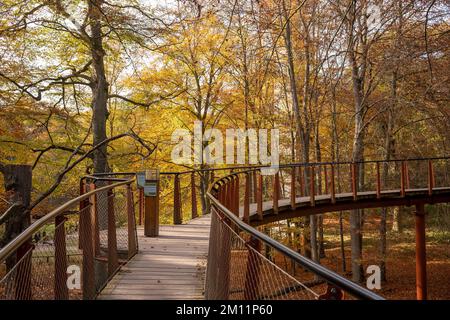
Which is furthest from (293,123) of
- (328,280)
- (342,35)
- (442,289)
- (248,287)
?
(328,280)

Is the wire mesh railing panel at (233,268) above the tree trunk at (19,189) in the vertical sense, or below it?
below

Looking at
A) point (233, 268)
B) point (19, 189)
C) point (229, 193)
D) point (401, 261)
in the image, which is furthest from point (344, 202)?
point (19, 189)

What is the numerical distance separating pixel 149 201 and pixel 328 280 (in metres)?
7.64

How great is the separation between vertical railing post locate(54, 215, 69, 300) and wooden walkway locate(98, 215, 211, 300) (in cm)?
124

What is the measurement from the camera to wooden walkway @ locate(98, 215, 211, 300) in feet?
18.1

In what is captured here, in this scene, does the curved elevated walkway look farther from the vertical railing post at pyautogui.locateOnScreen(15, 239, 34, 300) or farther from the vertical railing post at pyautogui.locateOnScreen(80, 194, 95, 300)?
the vertical railing post at pyautogui.locateOnScreen(15, 239, 34, 300)

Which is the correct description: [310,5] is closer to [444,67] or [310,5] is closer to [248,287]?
[444,67]

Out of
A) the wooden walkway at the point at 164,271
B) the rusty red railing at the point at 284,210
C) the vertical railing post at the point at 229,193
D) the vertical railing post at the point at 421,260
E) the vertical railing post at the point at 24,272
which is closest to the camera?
the rusty red railing at the point at 284,210

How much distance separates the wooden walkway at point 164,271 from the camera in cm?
551

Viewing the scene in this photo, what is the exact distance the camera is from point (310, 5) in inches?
639

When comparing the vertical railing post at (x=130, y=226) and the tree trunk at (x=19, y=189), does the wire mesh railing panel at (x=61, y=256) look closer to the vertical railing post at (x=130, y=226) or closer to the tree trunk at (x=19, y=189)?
the vertical railing post at (x=130, y=226)

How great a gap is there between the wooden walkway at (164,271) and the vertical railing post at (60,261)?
1237mm

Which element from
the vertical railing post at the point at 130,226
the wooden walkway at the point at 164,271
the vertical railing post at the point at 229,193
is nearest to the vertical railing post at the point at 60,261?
the wooden walkway at the point at 164,271

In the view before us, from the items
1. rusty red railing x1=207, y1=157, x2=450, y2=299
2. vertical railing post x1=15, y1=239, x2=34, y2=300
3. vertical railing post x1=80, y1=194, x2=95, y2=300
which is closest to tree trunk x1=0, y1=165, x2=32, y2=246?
vertical railing post x1=80, y1=194, x2=95, y2=300
